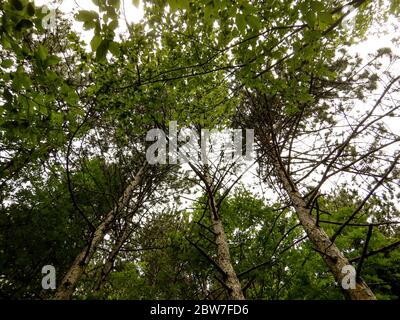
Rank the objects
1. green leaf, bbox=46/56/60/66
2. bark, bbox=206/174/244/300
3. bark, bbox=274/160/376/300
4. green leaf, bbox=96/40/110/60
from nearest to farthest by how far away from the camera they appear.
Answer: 1. green leaf, bbox=96/40/110/60
2. green leaf, bbox=46/56/60/66
3. bark, bbox=274/160/376/300
4. bark, bbox=206/174/244/300

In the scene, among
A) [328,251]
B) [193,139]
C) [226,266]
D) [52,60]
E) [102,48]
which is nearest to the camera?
[102,48]

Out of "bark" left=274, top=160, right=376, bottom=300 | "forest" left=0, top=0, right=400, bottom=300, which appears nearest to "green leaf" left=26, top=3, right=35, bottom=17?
"forest" left=0, top=0, right=400, bottom=300

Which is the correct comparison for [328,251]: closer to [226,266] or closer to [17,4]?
[226,266]

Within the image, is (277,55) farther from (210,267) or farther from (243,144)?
(210,267)

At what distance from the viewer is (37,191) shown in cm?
973

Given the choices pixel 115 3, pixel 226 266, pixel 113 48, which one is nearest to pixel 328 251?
pixel 226 266

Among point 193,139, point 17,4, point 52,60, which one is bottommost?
point 52,60

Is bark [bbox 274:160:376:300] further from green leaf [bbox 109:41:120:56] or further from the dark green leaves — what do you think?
the dark green leaves

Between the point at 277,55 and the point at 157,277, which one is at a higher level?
the point at 277,55
